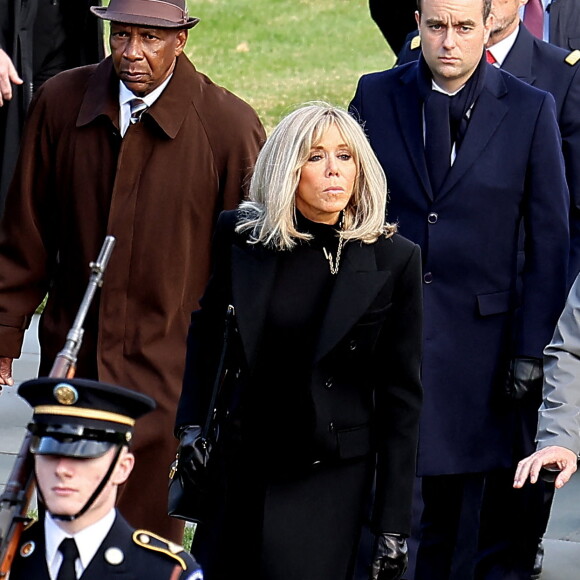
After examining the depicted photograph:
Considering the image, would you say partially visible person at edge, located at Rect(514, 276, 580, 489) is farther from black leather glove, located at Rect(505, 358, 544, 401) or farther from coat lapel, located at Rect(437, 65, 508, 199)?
coat lapel, located at Rect(437, 65, 508, 199)

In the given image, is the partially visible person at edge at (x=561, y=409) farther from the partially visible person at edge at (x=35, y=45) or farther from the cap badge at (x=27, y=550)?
the partially visible person at edge at (x=35, y=45)

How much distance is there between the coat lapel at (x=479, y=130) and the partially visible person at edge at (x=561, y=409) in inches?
39.0

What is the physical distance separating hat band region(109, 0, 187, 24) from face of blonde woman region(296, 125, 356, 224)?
1291 mm

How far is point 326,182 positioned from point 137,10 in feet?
4.62

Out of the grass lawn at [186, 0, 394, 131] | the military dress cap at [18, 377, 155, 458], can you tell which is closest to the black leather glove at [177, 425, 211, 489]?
the military dress cap at [18, 377, 155, 458]

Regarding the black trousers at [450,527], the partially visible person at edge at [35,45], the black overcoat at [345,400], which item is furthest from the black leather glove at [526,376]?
the partially visible person at edge at [35,45]

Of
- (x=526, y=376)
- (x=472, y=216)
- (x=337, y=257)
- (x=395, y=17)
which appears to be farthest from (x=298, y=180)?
(x=395, y=17)

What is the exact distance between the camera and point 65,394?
4188 mm

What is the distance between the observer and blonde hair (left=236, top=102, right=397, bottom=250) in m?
5.23

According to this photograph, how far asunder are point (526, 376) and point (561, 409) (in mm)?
982

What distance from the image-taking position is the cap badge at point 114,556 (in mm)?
4043

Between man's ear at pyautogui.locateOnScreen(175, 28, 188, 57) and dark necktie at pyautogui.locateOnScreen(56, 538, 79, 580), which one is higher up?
man's ear at pyautogui.locateOnScreen(175, 28, 188, 57)

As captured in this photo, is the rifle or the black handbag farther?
the black handbag

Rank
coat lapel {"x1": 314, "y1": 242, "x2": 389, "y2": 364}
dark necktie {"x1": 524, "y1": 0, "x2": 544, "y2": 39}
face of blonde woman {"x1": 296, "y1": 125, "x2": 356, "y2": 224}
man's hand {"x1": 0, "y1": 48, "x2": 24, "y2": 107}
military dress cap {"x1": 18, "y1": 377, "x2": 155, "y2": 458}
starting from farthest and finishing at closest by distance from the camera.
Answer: dark necktie {"x1": 524, "y1": 0, "x2": 544, "y2": 39} → man's hand {"x1": 0, "y1": 48, "x2": 24, "y2": 107} → face of blonde woman {"x1": 296, "y1": 125, "x2": 356, "y2": 224} → coat lapel {"x1": 314, "y1": 242, "x2": 389, "y2": 364} → military dress cap {"x1": 18, "y1": 377, "x2": 155, "y2": 458}
